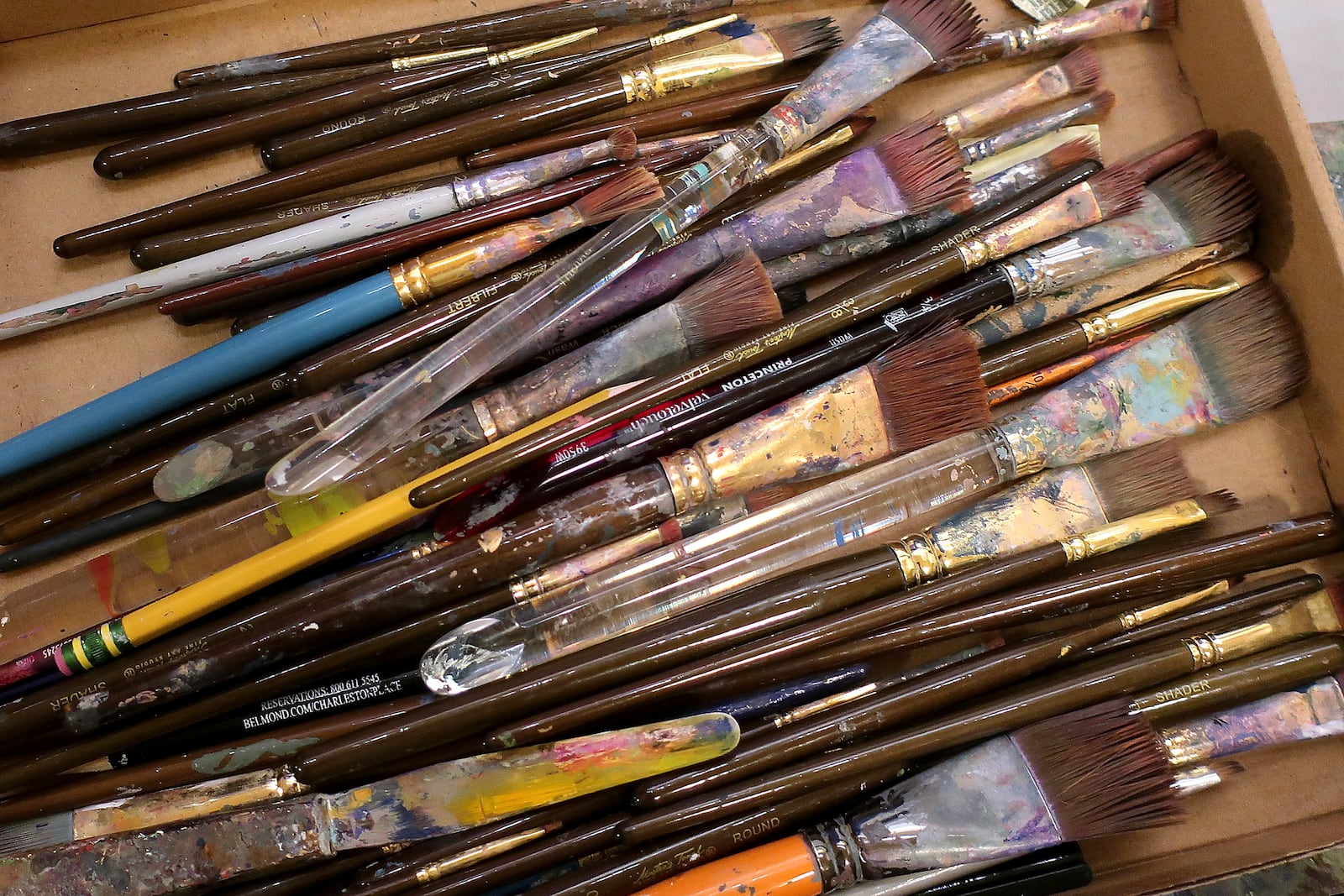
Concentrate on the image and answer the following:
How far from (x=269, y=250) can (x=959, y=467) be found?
1305mm

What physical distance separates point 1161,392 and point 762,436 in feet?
2.49

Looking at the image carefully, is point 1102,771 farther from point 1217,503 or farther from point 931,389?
point 931,389

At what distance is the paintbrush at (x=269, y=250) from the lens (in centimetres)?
181

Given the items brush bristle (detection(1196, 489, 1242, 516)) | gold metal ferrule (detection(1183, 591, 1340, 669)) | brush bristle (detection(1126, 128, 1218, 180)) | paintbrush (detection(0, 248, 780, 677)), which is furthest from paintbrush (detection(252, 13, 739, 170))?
gold metal ferrule (detection(1183, 591, 1340, 669))

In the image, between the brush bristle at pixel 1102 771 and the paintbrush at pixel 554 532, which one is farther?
the paintbrush at pixel 554 532

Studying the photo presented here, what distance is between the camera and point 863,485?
1778 mm

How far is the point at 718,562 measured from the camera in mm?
1726

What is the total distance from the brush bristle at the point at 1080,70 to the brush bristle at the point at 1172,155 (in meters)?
0.19

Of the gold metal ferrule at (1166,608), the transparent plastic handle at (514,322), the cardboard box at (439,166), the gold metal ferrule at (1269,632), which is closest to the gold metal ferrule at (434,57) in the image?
the cardboard box at (439,166)

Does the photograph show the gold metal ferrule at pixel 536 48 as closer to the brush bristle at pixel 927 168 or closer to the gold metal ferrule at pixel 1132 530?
the brush bristle at pixel 927 168

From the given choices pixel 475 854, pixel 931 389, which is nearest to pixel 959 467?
pixel 931 389

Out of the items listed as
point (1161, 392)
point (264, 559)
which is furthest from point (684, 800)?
point (1161, 392)

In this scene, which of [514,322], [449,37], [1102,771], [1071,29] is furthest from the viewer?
[1071,29]

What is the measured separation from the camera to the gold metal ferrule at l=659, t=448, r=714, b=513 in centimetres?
174
